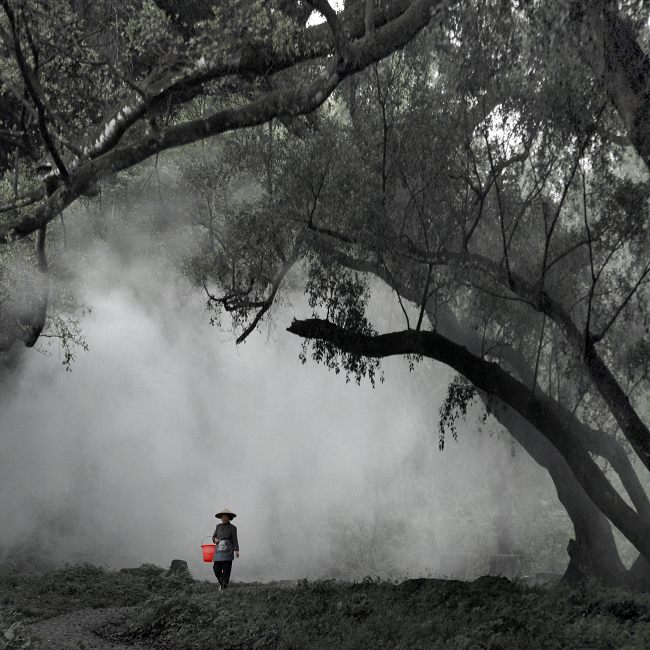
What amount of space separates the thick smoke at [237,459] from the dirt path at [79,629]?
14.7m

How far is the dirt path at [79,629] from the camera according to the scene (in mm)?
9328

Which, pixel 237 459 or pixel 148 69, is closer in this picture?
pixel 148 69

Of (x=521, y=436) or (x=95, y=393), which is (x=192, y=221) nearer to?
(x=521, y=436)

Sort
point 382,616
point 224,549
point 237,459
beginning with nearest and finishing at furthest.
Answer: point 382,616 → point 224,549 → point 237,459

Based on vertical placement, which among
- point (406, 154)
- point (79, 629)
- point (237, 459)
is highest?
point (237, 459)

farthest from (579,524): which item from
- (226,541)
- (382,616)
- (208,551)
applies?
(382,616)

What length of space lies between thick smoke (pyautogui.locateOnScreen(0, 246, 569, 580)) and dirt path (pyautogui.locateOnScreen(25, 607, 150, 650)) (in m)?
14.7

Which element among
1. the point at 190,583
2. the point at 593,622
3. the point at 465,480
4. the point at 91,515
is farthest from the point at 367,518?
the point at 593,622

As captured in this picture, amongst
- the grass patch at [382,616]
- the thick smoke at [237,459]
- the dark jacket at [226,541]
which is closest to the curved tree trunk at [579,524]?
the grass patch at [382,616]

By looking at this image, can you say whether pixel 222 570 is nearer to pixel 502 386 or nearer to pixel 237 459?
pixel 502 386

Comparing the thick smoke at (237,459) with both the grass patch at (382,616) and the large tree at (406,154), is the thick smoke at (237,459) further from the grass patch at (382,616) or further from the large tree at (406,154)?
the grass patch at (382,616)

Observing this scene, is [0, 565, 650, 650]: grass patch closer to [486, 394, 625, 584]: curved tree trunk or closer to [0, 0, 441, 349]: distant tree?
[486, 394, 625, 584]: curved tree trunk

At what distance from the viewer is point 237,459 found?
34250 millimetres

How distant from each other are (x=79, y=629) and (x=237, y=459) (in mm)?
23938
